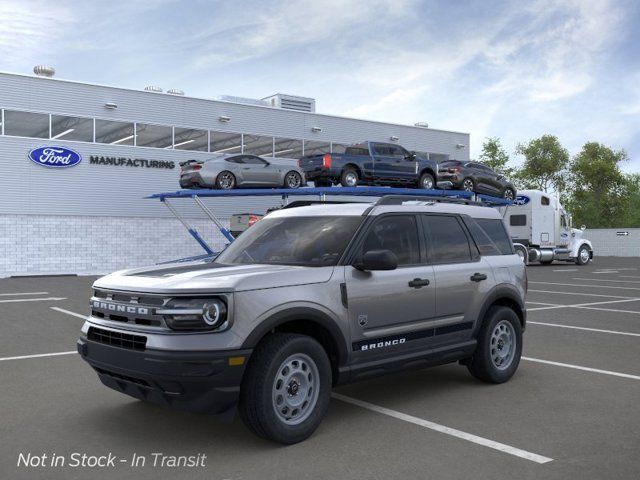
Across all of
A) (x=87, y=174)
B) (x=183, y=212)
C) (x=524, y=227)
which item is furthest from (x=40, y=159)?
(x=524, y=227)

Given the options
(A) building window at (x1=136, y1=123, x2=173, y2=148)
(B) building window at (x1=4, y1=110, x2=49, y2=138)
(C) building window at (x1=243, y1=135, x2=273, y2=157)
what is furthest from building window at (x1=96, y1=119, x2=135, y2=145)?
(C) building window at (x1=243, y1=135, x2=273, y2=157)

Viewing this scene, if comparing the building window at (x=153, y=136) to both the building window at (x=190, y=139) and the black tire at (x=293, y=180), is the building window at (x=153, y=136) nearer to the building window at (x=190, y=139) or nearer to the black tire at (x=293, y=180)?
the building window at (x=190, y=139)

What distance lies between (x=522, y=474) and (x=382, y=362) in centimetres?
157

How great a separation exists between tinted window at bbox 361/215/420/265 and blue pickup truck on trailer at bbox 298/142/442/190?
1656cm

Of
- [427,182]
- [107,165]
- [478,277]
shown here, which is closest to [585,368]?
[478,277]

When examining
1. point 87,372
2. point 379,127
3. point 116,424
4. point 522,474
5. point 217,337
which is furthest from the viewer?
point 379,127

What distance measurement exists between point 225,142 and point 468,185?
12.6 m

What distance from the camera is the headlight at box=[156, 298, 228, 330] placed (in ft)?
14.8

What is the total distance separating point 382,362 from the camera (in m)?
5.48

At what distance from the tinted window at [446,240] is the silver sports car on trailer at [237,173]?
60.5 feet

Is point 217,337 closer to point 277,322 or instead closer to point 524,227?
point 277,322

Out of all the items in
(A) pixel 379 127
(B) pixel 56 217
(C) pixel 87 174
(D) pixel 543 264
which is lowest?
(D) pixel 543 264

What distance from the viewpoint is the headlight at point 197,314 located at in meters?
4.50

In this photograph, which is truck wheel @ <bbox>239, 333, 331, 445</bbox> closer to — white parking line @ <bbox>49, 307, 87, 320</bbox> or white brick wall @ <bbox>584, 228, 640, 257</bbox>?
white parking line @ <bbox>49, 307, 87, 320</bbox>
